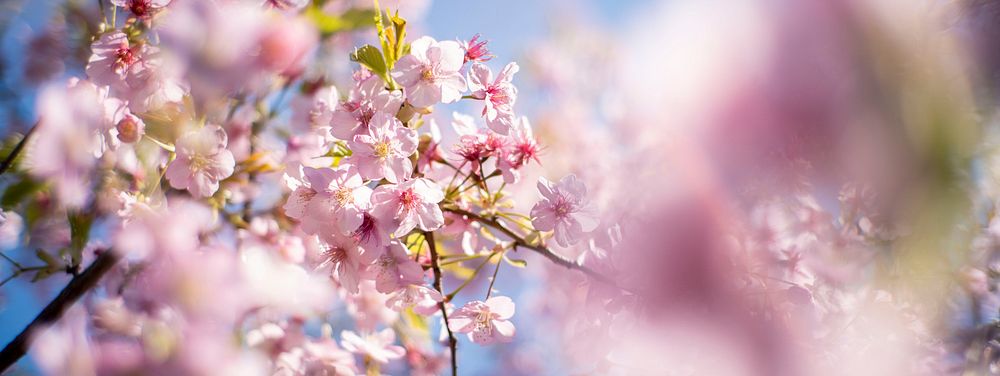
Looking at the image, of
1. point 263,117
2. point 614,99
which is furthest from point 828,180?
point 614,99

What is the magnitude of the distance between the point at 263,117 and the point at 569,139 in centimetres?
137

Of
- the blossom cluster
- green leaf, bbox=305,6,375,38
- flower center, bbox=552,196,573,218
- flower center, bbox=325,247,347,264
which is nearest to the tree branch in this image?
the blossom cluster

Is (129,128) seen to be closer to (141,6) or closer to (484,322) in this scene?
(141,6)

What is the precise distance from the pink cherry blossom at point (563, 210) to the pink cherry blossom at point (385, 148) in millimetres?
128

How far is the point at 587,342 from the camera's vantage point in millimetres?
638

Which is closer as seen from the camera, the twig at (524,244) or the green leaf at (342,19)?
the twig at (524,244)

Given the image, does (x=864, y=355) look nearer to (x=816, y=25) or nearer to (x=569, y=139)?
(x=816, y=25)

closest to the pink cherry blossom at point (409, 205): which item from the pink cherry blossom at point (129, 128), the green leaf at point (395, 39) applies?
the green leaf at point (395, 39)

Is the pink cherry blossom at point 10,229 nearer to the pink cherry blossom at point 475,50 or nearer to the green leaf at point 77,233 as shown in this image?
the green leaf at point 77,233

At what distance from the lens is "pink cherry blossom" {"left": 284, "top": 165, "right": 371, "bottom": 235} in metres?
0.46

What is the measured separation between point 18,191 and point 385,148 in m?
0.44

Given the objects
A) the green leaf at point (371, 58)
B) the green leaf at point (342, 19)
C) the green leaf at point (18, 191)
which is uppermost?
the green leaf at point (342, 19)

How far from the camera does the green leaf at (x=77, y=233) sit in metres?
0.57

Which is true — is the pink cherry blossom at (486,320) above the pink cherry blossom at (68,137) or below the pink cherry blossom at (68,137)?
above
